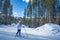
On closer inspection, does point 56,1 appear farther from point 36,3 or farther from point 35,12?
point 35,12

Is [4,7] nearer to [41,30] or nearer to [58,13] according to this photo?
[58,13]

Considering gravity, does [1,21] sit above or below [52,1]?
below

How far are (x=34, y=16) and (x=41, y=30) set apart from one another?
34.6m

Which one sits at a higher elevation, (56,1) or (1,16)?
(56,1)

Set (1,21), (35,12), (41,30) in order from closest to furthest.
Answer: (41,30) < (35,12) < (1,21)

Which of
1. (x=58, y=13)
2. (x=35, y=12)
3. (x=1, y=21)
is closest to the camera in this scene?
(x=58, y=13)

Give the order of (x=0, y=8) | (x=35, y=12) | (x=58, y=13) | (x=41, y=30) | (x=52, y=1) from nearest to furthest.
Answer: (x=41, y=30) < (x=52, y=1) < (x=58, y=13) < (x=35, y=12) < (x=0, y=8)

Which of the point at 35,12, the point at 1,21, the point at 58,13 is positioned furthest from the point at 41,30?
the point at 1,21

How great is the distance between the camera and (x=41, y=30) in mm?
26469

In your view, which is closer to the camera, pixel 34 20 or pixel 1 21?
pixel 34 20

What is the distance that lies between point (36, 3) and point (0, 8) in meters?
23.4

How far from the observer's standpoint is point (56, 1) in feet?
136

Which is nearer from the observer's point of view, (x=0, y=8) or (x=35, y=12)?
(x=35, y=12)

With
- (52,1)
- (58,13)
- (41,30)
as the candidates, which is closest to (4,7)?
(58,13)
